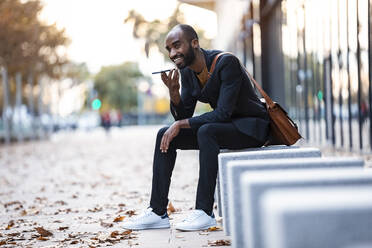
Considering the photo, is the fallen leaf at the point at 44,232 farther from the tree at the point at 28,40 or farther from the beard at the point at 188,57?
the tree at the point at 28,40

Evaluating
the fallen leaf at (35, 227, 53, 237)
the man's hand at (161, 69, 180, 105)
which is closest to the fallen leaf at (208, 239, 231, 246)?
the man's hand at (161, 69, 180, 105)

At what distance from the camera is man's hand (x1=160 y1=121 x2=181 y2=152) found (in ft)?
15.8

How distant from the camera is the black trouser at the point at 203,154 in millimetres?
4688

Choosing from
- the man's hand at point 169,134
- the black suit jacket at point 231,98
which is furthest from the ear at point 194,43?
the man's hand at point 169,134

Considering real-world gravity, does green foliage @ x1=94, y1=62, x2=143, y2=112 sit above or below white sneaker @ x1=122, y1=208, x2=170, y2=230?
above

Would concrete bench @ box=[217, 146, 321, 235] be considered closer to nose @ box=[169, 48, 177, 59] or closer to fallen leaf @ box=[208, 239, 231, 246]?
fallen leaf @ box=[208, 239, 231, 246]

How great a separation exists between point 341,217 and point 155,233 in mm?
3185

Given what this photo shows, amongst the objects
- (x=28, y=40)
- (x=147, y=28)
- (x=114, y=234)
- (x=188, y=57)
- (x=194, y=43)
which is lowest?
(x=114, y=234)

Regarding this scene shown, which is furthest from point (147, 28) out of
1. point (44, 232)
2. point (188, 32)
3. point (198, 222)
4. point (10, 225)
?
point (198, 222)

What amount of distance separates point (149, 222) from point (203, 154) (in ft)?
2.64

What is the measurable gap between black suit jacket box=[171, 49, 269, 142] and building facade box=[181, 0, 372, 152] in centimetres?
685

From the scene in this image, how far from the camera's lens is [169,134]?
4805mm

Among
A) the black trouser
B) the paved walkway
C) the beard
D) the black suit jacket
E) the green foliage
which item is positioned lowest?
the paved walkway

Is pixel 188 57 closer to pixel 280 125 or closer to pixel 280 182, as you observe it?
pixel 280 125
